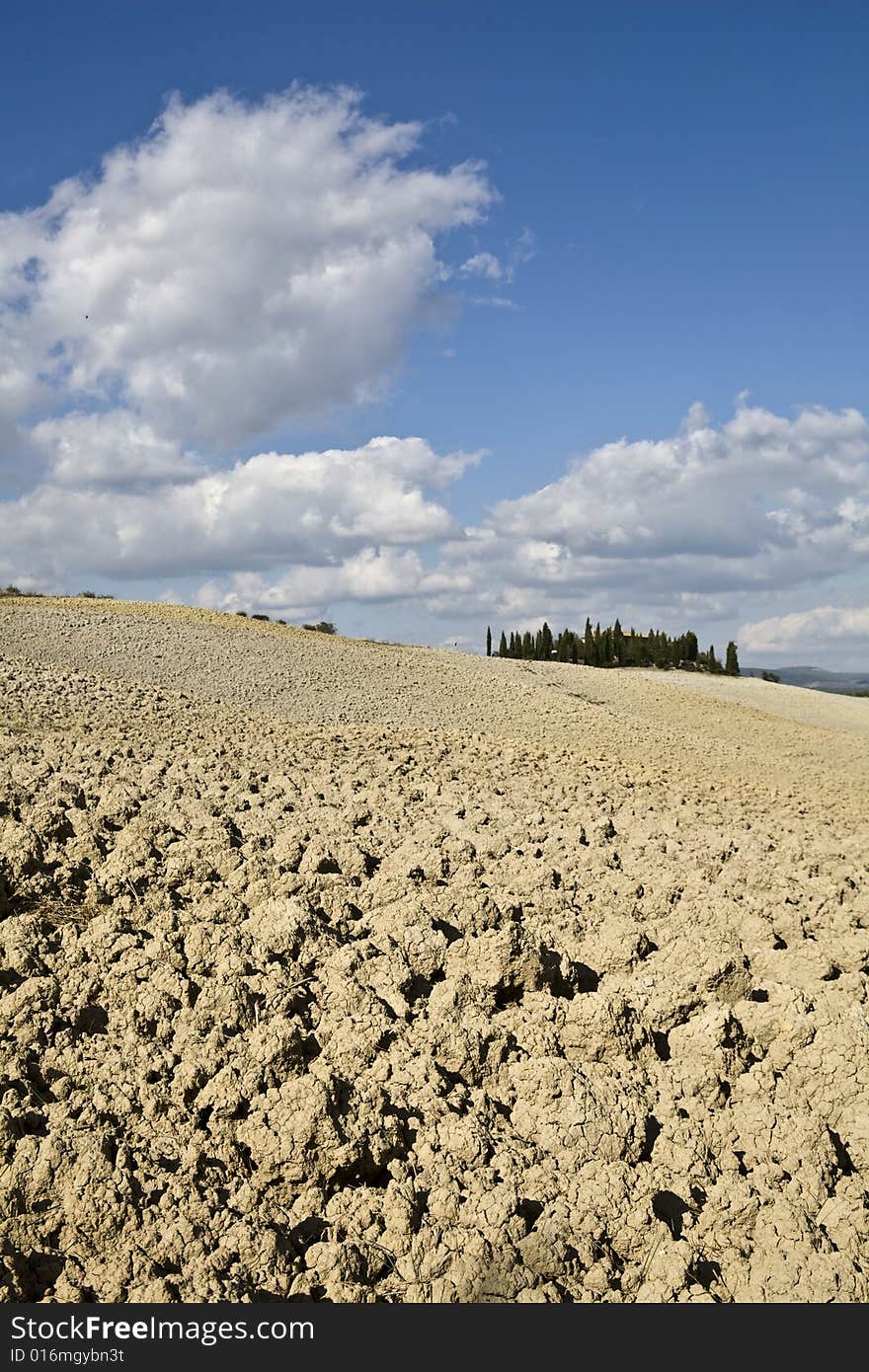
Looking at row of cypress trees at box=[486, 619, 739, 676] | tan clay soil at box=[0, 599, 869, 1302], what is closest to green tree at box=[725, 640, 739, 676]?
row of cypress trees at box=[486, 619, 739, 676]

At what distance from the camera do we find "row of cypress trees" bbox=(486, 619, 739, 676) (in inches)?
2260

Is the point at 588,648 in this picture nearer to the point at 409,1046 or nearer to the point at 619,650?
the point at 619,650

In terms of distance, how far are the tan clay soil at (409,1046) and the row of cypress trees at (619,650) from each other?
1907 inches

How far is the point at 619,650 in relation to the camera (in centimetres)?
5975

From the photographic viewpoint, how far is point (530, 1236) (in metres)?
3.78

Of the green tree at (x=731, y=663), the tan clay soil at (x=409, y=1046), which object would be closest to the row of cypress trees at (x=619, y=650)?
the green tree at (x=731, y=663)

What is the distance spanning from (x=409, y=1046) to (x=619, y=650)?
56.3 meters

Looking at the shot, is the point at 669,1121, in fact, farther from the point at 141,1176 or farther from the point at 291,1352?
the point at 141,1176

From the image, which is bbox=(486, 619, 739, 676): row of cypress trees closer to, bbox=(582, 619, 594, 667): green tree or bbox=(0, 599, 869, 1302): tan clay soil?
bbox=(582, 619, 594, 667): green tree

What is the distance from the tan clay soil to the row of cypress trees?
48.4m

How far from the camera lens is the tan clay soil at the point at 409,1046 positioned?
3.75 m

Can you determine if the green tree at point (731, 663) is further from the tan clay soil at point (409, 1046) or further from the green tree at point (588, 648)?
the tan clay soil at point (409, 1046)

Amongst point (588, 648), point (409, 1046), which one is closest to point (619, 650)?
point (588, 648)

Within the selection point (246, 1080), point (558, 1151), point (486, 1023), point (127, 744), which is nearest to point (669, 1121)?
point (558, 1151)
